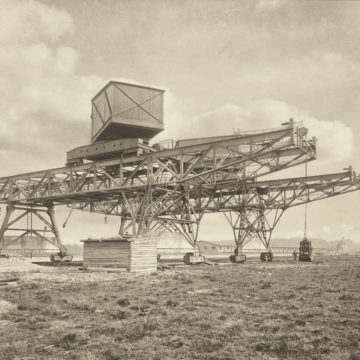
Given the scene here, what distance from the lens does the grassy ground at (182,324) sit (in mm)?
6160

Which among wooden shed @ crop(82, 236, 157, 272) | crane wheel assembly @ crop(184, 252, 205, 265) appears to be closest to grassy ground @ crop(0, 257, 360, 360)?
wooden shed @ crop(82, 236, 157, 272)

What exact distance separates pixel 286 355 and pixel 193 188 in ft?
76.2

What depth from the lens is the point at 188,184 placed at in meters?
26.5

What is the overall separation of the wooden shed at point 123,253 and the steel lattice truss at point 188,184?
218 cm

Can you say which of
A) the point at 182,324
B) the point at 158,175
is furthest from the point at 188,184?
the point at 182,324

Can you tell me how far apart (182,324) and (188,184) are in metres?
18.8

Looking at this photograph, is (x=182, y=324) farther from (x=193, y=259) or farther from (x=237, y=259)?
(x=237, y=259)

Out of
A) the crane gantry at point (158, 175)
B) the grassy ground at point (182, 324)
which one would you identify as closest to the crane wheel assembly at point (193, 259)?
the crane gantry at point (158, 175)

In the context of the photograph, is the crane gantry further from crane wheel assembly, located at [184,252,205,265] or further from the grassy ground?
the grassy ground

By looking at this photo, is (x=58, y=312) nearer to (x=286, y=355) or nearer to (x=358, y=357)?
(x=286, y=355)

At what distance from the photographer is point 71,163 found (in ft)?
94.1

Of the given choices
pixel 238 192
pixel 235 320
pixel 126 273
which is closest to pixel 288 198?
pixel 238 192

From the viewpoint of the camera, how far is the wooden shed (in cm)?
2056

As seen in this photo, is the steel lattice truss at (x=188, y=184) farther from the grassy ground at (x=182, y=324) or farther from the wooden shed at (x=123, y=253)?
the grassy ground at (x=182, y=324)
